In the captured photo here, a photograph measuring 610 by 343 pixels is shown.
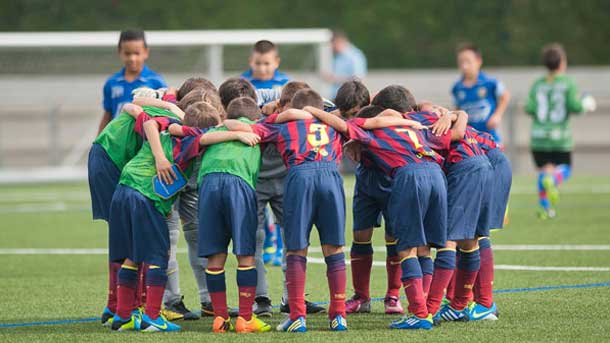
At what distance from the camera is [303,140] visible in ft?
22.6

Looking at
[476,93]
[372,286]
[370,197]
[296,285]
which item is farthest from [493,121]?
[296,285]

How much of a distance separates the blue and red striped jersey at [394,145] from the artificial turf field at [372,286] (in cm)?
105

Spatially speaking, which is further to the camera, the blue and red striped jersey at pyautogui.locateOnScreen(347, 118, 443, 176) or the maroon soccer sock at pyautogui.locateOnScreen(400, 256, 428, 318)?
the blue and red striped jersey at pyautogui.locateOnScreen(347, 118, 443, 176)

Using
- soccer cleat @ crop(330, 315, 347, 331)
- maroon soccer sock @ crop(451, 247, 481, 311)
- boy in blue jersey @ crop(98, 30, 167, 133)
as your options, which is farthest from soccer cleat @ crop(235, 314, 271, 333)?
boy in blue jersey @ crop(98, 30, 167, 133)

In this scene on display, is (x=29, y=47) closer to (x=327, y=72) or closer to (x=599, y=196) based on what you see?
(x=327, y=72)

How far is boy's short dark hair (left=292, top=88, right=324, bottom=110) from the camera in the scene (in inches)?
283

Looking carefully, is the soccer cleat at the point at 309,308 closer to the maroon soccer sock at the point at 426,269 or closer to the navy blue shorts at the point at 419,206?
the maroon soccer sock at the point at 426,269

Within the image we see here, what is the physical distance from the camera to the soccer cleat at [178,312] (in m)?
7.55

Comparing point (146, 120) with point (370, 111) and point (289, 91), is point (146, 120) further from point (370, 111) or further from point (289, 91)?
point (370, 111)

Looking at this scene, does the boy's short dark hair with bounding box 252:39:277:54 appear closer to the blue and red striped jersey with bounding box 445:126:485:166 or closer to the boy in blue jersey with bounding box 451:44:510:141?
the blue and red striped jersey with bounding box 445:126:485:166

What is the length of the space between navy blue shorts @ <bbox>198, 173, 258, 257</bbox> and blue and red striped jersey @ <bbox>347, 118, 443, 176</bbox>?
0.78 metres

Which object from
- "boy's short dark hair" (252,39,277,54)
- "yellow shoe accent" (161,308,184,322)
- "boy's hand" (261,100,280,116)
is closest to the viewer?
"yellow shoe accent" (161,308,184,322)

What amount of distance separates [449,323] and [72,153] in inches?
703

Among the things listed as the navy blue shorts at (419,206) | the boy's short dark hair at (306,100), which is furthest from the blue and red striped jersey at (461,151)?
the boy's short dark hair at (306,100)
